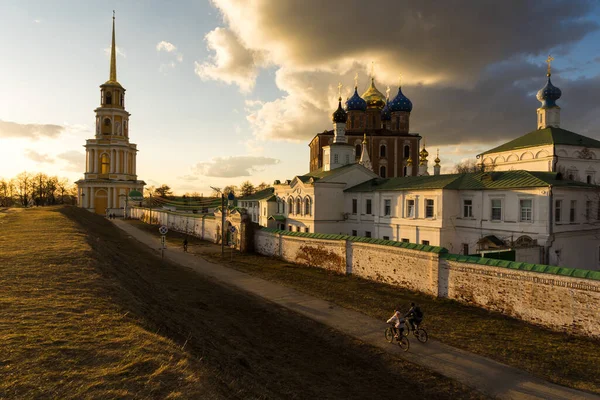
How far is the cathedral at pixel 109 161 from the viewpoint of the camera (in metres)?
81.7

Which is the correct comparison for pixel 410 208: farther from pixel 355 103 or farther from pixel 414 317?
pixel 355 103

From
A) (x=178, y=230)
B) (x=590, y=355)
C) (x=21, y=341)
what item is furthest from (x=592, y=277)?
(x=178, y=230)

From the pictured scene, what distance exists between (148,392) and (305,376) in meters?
5.51

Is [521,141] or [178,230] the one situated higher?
[521,141]

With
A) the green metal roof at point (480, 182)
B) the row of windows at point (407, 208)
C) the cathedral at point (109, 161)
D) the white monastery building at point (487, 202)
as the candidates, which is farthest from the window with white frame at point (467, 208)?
the cathedral at point (109, 161)

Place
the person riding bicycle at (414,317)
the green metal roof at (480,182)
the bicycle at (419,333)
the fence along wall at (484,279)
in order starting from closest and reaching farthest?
the person riding bicycle at (414,317) < the bicycle at (419,333) < the fence along wall at (484,279) < the green metal roof at (480,182)

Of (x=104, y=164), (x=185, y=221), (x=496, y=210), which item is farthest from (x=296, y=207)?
(x=104, y=164)

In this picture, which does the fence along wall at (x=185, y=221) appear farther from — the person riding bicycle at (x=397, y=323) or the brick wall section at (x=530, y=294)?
the person riding bicycle at (x=397, y=323)

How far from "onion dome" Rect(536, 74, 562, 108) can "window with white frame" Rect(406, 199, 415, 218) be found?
899 inches

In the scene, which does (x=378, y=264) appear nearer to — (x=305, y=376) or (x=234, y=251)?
(x=305, y=376)

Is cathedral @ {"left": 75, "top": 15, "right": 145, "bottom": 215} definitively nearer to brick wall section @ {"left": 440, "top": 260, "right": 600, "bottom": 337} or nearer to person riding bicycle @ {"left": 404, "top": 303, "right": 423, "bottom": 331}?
brick wall section @ {"left": 440, "top": 260, "right": 600, "bottom": 337}

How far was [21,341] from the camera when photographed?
7.58 m

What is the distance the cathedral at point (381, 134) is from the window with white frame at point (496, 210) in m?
36.7

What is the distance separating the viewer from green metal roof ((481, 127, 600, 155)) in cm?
3616
